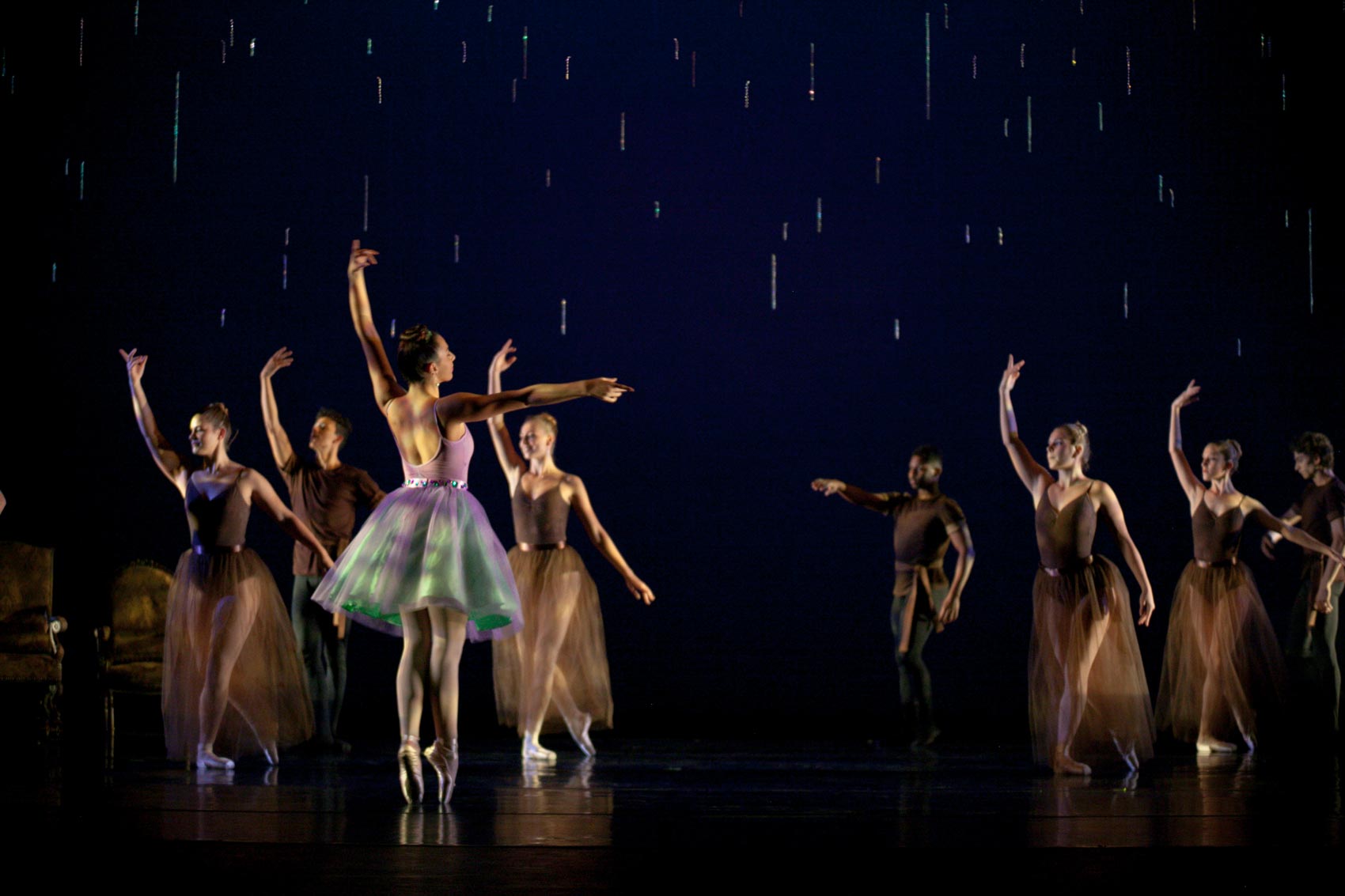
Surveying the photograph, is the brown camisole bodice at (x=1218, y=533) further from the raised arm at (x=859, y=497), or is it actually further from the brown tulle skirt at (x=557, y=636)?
the brown tulle skirt at (x=557, y=636)

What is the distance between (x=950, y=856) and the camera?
280cm

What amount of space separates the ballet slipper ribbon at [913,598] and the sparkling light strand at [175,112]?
4.46 metres

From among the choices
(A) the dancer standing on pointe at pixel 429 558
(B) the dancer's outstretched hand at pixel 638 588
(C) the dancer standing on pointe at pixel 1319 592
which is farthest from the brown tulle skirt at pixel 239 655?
(C) the dancer standing on pointe at pixel 1319 592

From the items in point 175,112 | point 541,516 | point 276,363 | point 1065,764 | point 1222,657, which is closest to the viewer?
point 1065,764

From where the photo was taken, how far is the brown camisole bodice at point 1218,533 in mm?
6023

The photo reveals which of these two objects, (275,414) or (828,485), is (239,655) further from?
(828,485)

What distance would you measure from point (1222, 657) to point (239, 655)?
4.21 meters

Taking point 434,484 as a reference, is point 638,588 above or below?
below

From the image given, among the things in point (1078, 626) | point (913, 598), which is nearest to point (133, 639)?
point (913, 598)

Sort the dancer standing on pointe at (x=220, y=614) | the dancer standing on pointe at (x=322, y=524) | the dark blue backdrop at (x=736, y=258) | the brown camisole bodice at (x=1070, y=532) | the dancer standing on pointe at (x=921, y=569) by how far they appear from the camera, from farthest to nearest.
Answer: the dark blue backdrop at (x=736, y=258) → the dancer standing on pointe at (x=921, y=569) → the dancer standing on pointe at (x=322, y=524) → the dancer standing on pointe at (x=220, y=614) → the brown camisole bodice at (x=1070, y=532)

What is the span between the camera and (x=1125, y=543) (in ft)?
17.0

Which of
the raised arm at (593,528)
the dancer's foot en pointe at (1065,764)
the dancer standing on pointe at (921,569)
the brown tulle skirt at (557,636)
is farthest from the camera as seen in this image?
the dancer standing on pointe at (921,569)

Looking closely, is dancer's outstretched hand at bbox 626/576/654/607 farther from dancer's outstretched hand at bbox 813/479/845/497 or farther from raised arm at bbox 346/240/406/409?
raised arm at bbox 346/240/406/409

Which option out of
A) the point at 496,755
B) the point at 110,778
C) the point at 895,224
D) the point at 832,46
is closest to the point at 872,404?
the point at 895,224
